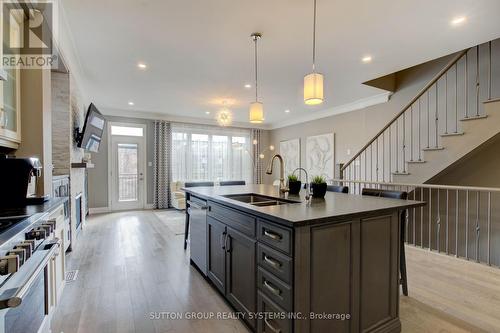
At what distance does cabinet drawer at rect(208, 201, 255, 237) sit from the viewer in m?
1.80

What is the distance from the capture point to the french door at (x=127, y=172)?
6.73 metres

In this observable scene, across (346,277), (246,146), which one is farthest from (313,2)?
(246,146)

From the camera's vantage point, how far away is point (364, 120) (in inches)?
227

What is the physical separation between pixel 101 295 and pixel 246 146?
6.65 metres

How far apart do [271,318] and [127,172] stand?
21.0 feet

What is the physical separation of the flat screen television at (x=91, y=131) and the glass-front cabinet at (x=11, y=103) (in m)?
2.11

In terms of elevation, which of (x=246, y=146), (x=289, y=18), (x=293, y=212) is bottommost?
(x=293, y=212)

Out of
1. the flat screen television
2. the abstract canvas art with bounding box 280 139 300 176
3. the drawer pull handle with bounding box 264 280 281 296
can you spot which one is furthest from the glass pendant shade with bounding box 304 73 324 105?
the abstract canvas art with bounding box 280 139 300 176

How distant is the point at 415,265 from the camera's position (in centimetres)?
302

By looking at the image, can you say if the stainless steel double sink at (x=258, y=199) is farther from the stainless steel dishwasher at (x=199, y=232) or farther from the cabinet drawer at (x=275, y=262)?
the cabinet drawer at (x=275, y=262)

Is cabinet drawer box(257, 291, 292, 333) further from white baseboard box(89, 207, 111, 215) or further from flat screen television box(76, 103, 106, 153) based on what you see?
white baseboard box(89, 207, 111, 215)

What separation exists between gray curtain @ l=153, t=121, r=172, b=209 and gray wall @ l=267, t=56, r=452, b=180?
3.80m

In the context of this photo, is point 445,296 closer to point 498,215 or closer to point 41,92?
point 498,215

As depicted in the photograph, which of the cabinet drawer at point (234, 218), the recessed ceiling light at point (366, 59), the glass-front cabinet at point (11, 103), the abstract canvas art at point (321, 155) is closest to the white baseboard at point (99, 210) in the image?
the glass-front cabinet at point (11, 103)
